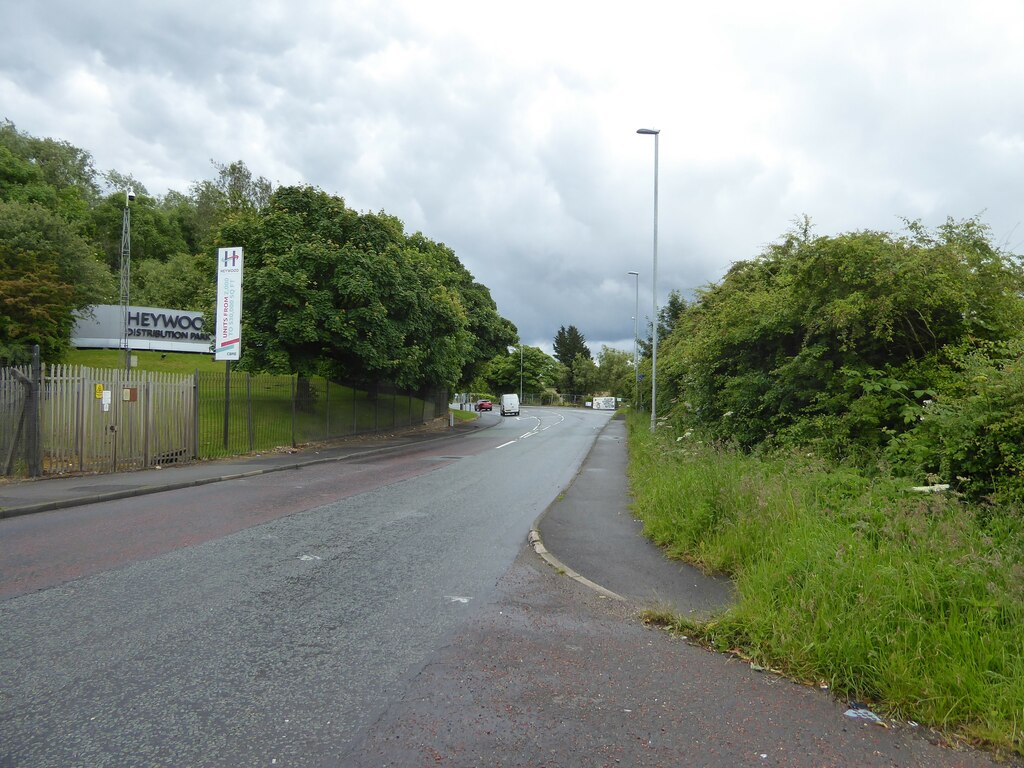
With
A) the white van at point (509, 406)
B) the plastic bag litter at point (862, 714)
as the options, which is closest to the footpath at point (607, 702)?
the plastic bag litter at point (862, 714)

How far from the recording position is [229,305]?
17172 millimetres

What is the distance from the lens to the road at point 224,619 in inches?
122

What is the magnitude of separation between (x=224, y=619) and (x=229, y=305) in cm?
1426

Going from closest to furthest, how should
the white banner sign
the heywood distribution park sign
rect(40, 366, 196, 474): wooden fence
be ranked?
rect(40, 366, 196, 474): wooden fence < the white banner sign < the heywood distribution park sign

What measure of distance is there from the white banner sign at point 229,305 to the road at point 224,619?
7824mm

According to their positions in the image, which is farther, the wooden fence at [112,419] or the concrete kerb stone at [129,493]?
the wooden fence at [112,419]

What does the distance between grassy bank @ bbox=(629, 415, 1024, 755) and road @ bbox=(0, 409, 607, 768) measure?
2284 millimetres

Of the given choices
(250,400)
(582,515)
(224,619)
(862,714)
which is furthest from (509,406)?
(862,714)

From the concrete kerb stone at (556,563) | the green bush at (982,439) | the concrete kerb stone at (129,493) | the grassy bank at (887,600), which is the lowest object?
the concrete kerb stone at (129,493)

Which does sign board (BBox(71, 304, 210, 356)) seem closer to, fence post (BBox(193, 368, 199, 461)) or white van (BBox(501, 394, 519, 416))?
white van (BBox(501, 394, 519, 416))

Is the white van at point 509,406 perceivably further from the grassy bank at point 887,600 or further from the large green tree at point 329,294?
the grassy bank at point 887,600

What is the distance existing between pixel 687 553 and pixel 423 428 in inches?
1140

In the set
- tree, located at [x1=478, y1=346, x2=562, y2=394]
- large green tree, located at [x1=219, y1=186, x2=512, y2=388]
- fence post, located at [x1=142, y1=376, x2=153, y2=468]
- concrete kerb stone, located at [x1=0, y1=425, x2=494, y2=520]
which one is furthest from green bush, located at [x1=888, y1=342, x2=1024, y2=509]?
tree, located at [x1=478, y1=346, x2=562, y2=394]

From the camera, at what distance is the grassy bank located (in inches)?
130
